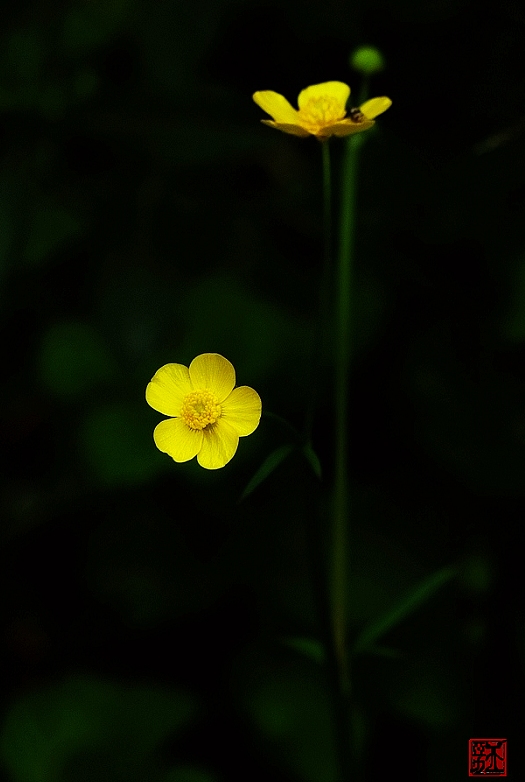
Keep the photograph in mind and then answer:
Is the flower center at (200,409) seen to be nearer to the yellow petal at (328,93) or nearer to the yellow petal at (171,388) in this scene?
the yellow petal at (171,388)

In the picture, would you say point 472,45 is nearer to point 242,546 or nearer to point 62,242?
point 62,242

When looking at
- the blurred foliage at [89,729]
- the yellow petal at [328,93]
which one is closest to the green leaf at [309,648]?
the blurred foliage at [89,729]

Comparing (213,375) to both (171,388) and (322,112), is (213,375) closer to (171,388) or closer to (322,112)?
(171,388)

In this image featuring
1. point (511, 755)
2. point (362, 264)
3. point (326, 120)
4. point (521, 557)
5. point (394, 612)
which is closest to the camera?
point (326, 120)

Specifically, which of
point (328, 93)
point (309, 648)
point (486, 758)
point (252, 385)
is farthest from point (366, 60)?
point (486, 758)

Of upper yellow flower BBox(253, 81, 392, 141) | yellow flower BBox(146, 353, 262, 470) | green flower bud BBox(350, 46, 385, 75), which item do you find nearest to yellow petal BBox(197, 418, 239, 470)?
yellow flower BBox(146, 353, 262, 470)

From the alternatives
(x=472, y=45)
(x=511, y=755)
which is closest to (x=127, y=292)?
(x=472, y=45)
